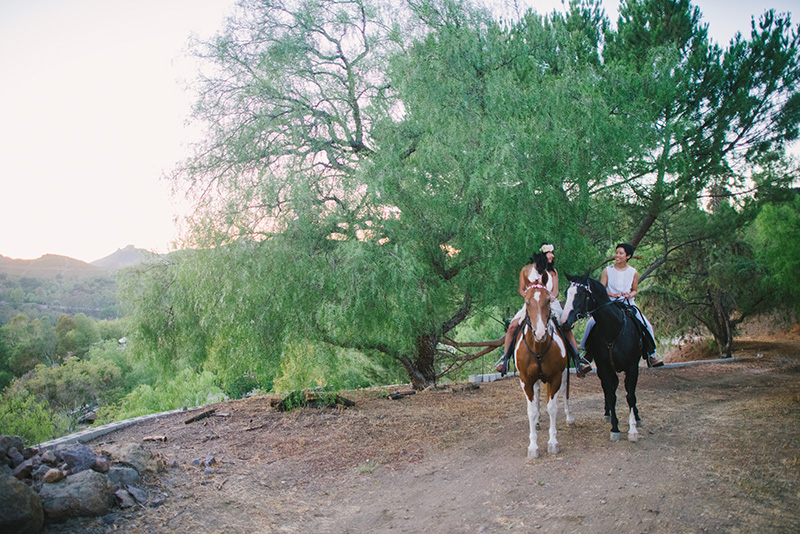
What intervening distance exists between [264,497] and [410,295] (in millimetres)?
3138

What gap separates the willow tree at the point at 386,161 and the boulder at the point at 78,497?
121 inches

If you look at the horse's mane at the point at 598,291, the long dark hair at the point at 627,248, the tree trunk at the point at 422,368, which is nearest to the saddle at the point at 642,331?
the horse's mane at the point at 598,291

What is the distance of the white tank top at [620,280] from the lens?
237 inches

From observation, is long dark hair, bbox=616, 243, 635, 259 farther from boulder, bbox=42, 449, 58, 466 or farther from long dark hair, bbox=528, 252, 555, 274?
boulder, bbox=42, 449, 58, 466

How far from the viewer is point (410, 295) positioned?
6855 mm

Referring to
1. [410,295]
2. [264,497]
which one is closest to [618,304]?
[410,295]

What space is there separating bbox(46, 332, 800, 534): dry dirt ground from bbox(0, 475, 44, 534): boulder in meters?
0.21

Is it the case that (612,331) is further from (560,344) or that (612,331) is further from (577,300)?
(560,344)

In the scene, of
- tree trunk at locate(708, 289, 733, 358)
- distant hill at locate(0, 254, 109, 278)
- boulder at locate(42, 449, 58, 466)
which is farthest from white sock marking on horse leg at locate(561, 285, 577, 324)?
distant hill at locate(0, 254, 109, 278)

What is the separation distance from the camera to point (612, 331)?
5703 millimetres

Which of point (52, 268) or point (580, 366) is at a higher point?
point (52, 268)

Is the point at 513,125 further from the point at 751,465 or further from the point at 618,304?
the point at 751,465

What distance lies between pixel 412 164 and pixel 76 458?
210 inches

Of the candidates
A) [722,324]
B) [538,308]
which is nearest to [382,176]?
[538,308]
